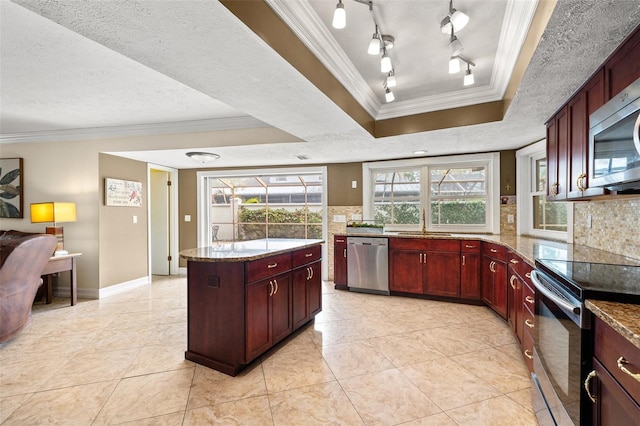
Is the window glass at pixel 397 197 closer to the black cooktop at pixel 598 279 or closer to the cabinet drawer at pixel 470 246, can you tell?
the cabinet drawer at pixel 470 246

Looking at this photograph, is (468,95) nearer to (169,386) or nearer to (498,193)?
(498,193)

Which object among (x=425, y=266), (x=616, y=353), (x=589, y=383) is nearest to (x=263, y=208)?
(x=425, y=266)

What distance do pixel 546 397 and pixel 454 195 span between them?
3.38 meters

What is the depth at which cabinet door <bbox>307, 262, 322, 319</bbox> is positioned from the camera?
124 inches

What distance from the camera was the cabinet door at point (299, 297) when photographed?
2.87 meters

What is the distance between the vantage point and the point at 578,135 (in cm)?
208

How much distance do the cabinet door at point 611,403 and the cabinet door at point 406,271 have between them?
10.0 feet

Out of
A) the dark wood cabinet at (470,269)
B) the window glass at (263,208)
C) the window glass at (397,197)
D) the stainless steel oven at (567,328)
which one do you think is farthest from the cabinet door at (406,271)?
the window glass at (263,208)

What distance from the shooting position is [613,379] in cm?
96

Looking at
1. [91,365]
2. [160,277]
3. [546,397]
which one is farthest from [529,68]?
[160,277]

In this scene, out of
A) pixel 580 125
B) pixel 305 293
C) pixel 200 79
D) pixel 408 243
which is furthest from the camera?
pixel 408 243

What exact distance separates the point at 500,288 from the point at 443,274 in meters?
0.81

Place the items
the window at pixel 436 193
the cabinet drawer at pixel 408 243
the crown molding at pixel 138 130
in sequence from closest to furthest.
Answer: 1. the crown molding at pixel 138 130
2. the cabinet drawer at pixel 408 243
3. the window at pixel 436 193

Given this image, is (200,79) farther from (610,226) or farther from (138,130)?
(610,226)
